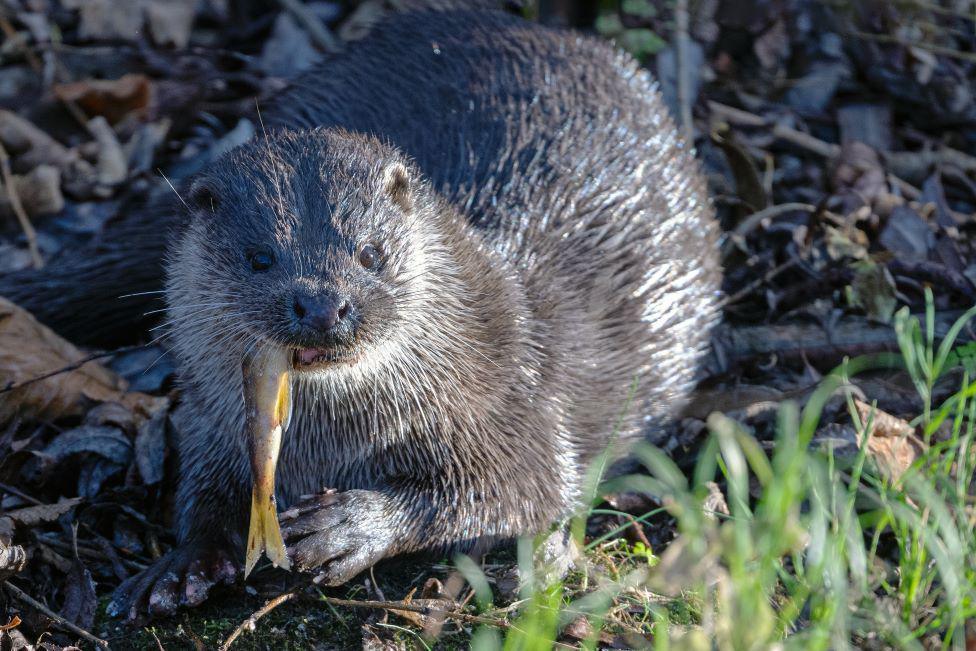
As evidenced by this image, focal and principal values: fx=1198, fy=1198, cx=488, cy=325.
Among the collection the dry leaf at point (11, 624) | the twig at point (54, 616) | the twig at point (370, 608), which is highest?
the twig at point (370, 608)

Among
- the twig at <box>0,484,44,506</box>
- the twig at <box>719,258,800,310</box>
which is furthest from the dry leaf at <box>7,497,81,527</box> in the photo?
the twig at <box>719,258,800,310</box>

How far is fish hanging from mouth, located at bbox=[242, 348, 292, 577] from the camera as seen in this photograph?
2.68 metres

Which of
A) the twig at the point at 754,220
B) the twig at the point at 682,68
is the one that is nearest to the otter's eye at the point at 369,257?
the twig at the point at 754,220

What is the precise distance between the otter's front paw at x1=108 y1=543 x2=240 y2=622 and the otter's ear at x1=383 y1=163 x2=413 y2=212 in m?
0.94

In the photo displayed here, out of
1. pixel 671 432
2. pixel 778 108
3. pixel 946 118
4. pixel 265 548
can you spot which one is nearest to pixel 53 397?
pixel 265 548

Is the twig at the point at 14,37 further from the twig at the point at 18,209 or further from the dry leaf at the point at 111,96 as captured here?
the twig at the point at 18,209

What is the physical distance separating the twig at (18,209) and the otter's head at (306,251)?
5.68 feet

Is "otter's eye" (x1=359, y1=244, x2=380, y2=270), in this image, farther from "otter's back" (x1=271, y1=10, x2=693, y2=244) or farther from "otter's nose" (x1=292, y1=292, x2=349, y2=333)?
"otter's back" (x1=271, y1=10, x2=693, y2=244)

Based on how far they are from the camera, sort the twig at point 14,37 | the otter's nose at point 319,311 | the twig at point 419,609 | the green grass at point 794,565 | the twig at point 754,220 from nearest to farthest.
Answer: the green grass at point 794,565, the otter's nose at point 319,311, the twig at point 419,609, the twig at point 754,220, the twig at point 14,37

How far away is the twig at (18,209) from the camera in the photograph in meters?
4.47

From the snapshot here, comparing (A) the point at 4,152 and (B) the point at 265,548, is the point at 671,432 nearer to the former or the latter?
(B) the point at 265,548

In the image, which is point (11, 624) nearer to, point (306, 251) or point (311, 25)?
point (306, 251)

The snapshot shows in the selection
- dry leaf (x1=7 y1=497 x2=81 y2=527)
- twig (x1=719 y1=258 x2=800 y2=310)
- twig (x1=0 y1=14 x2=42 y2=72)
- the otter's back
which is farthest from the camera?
twig (x1=0 y1=14 x2=42 y2=72)

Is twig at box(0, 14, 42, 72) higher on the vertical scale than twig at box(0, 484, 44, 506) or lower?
higher
